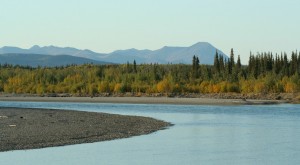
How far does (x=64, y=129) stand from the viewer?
37062 mm

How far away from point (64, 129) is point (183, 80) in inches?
2564

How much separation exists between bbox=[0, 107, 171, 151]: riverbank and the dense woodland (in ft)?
145

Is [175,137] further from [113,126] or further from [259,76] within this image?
[259,76]

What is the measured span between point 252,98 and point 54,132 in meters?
50.1

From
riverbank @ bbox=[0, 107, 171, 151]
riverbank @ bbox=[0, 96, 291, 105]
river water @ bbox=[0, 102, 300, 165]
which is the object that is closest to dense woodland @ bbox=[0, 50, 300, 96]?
riverbank @ bbox=[0, 96, 291, 105]

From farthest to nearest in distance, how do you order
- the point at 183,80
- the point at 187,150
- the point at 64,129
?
the point at 183,80 < the point at 64,129 < the point at 187,150

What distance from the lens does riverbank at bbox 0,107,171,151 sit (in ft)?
102

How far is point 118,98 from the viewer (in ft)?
297

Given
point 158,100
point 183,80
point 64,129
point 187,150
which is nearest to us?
point 187,150

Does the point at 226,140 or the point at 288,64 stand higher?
the point at 288,64

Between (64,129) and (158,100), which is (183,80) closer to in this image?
(158,100)

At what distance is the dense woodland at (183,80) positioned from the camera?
296 feet

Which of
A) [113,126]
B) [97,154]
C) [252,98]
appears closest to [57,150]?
[97,154]

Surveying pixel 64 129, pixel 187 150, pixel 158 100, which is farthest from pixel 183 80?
pixel 187 150
